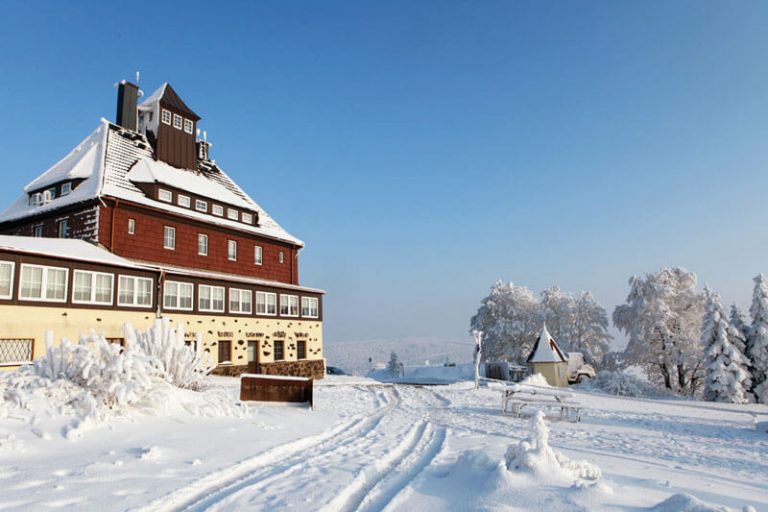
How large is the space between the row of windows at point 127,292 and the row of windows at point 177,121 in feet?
39.4

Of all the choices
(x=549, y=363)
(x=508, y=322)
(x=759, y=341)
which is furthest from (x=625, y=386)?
(x=508, y=322)

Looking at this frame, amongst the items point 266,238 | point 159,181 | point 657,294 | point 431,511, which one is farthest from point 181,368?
point 657,294

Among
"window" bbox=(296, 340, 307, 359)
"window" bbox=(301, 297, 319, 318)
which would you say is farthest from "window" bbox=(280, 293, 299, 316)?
"window" bbox=(296, 340, 307, 359)

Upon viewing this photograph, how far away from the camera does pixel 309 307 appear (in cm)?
3412

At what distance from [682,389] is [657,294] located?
766 centimetres

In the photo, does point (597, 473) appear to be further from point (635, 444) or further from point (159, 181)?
point (159, 181)

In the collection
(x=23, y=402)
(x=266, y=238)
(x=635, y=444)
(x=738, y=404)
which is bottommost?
(x=738, y=404)

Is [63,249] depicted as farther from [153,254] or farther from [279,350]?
[279,350]

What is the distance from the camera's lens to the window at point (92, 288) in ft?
67.9

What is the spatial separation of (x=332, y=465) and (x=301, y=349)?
82.5 feet

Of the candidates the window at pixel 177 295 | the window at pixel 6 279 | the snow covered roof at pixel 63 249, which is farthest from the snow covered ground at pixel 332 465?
the window at pixel 177 295

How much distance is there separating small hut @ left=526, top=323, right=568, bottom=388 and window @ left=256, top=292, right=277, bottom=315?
66.8 feet

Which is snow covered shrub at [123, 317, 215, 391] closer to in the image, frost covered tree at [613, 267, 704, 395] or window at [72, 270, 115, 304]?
window at [72, 270, 115, 304]

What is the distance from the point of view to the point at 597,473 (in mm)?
7262
